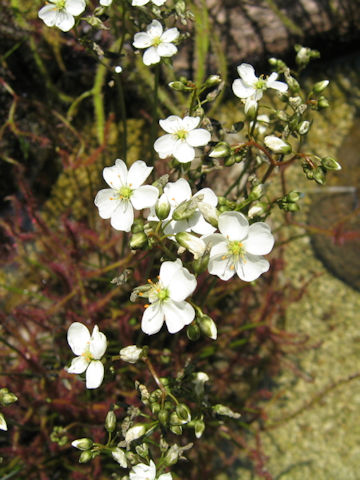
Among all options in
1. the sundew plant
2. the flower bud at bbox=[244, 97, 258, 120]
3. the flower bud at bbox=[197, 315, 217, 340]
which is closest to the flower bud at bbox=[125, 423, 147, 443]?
the sundew plant

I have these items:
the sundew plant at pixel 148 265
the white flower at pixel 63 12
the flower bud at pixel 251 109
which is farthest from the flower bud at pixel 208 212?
the white flower at pixel 63 12

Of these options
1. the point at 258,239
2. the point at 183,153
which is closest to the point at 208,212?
the point at 258,239

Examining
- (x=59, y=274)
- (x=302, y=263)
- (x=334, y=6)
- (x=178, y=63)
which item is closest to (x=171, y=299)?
(x=59, y=274)

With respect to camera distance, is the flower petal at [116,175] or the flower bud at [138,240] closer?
the flower bud at [138,240]

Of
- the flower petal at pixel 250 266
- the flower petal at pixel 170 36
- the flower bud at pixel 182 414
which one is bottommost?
the flower bud at pixel 182 414

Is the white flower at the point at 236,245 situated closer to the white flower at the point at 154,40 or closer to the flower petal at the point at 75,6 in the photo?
the white flower at the point at 154,40

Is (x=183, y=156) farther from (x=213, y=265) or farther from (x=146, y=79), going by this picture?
(x=146, y=79)

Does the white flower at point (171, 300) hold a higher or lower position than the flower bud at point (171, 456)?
higher
